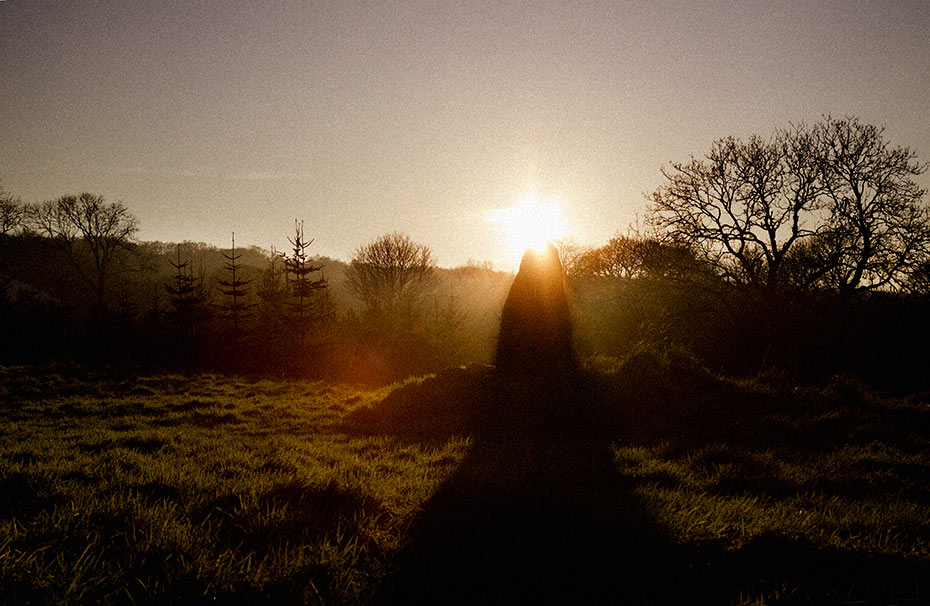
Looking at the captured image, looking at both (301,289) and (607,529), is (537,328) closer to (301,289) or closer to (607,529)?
(607,529)

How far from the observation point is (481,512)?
4125 millimetres

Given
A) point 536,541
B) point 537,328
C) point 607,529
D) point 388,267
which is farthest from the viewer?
point 388,267

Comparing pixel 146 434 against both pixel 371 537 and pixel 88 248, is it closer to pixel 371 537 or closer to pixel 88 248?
pixel 371 537

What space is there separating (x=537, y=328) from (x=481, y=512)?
7.60 meters

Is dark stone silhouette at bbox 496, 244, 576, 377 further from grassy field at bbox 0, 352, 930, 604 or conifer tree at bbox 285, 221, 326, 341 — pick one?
conifer tree at bbox 285, 221, 326, 341

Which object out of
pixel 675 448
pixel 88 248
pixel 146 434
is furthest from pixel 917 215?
pixel 88 248

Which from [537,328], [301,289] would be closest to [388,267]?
[301,289]

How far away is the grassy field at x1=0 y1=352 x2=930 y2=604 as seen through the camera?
2992 millimetres

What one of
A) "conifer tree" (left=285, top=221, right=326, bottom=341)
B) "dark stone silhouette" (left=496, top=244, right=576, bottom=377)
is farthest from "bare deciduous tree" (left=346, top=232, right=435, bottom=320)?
"dark stone silhouette" (left=496, top=244, right=576, bottom=377)

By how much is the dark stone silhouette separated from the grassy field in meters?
1.69

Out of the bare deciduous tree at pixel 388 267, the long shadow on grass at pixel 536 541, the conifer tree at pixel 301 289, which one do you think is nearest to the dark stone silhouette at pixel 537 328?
Answer: the long shadow on grass at pixel 536 541

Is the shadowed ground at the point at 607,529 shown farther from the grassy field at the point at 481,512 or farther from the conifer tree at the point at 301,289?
the conifer tree at the point at 301,289

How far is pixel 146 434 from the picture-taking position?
8516 mm

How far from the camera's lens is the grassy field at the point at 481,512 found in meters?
2.99
